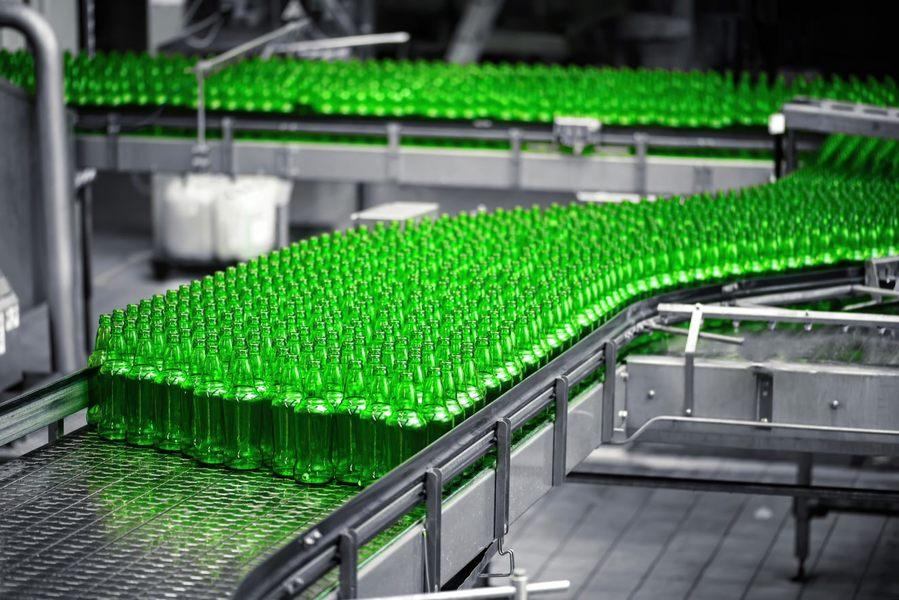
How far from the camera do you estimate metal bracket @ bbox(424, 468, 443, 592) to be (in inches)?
108

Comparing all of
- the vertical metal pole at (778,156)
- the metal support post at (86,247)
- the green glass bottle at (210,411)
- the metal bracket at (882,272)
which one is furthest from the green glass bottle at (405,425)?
the metal support post at (86,247)

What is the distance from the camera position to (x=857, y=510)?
6414 millimetres

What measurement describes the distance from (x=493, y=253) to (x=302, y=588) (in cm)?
227

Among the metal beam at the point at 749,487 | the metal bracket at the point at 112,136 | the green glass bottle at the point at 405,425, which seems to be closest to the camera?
the green glass bottle at the point at 405,425

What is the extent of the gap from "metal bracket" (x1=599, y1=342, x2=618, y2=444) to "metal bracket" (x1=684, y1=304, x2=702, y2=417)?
0.72 feet

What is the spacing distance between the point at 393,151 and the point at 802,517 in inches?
116

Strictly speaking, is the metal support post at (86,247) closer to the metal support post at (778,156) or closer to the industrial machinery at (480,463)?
the industrial machinery at (480,463)

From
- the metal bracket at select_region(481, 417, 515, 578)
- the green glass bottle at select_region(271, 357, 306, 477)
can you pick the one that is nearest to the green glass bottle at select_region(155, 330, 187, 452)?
the green glass bottle at select_region(271, 357, 306, 477)

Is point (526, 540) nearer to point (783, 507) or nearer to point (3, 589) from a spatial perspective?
point (783, 507)

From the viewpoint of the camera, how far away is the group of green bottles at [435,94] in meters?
7.66

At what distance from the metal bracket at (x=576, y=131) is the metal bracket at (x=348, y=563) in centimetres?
497

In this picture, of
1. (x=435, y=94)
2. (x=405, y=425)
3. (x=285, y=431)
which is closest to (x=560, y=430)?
(x=405, y=425)

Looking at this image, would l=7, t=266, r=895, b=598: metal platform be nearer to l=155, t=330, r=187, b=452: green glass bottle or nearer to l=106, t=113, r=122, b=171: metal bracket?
l=155, t=330, r=187, b=452: green glass bottle

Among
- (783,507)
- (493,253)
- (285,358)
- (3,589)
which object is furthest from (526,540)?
(3,589)
